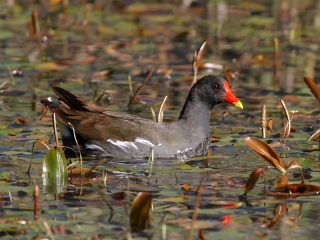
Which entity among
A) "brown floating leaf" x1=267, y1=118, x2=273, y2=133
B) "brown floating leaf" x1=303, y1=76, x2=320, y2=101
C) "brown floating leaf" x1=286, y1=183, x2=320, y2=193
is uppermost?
"brown floating leaf" x1=303, y1=76, x2=320, y2=101

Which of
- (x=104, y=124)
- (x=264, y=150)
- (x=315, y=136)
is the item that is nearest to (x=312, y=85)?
(x=315, y=136)

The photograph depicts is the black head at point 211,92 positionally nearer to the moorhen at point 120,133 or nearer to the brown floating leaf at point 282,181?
the moorhen at point 120,133

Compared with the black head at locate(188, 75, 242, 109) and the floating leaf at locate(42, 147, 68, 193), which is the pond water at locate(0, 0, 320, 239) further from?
the black head at locate(188, 75, 242, 109)

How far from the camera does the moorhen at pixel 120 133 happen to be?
646 centimetres

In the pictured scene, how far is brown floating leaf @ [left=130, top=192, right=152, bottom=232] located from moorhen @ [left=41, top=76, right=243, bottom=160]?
1.98 m

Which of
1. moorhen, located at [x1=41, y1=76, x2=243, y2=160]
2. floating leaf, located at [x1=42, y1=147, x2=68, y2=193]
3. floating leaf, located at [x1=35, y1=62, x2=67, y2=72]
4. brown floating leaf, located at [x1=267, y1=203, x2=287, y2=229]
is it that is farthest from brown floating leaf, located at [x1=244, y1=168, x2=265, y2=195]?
floating leaf, located at [x1=35, y1=62, x2=67, y2=72]

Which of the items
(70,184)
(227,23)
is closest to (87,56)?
(227,23)

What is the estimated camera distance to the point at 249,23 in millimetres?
12625

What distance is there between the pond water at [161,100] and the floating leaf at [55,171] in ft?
0.24

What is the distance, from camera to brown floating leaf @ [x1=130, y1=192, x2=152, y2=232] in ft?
14.4

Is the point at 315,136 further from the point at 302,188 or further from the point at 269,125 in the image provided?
the point at 302,188

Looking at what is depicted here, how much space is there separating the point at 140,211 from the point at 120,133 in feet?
6.90

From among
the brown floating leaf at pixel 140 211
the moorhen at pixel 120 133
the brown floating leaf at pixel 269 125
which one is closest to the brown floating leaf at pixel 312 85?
the brown floating leaf at pixel 269 125

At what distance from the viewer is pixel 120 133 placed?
6461mm
